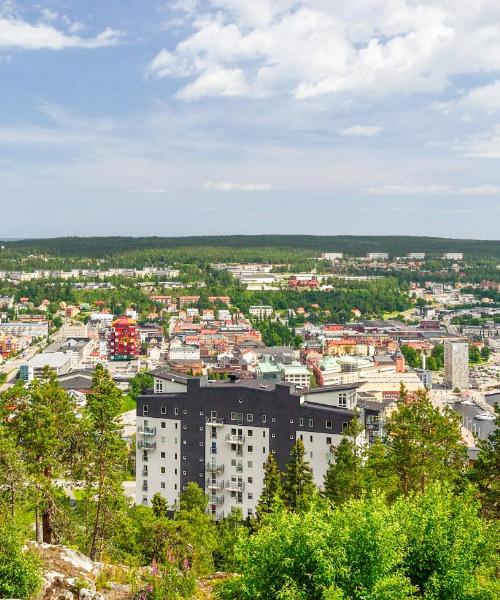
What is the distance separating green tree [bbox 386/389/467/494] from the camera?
36.6 ft

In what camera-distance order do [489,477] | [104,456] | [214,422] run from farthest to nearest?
[214,422] < [489,477] < [104,456]

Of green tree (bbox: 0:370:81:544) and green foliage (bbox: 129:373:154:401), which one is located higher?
green tree (bbox: 0:370:81:544)

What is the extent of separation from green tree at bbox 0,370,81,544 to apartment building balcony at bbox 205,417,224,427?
8.69 metres

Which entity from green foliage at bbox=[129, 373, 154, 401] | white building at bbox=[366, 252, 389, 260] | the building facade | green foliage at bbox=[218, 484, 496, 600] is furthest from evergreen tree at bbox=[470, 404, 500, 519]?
white building at bbox=[366, 252, 389, 260]

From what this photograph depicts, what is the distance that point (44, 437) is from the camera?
9102 millimetres

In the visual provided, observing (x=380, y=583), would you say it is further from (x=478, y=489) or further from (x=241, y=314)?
(x=241, y=314)

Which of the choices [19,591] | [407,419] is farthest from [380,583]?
[407,419]

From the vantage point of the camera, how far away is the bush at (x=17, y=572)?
576cm

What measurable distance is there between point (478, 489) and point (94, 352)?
46.5m

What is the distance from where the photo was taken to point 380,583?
5.16m

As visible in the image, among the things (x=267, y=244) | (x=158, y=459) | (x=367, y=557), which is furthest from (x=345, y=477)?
(x=267, y=244)

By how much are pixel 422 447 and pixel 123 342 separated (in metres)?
43.6

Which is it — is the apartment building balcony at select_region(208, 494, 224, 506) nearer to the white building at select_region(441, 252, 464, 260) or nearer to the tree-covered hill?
the tree-covered hill

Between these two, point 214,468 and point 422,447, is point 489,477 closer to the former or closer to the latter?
point 422,447
